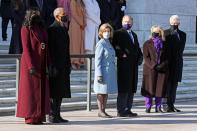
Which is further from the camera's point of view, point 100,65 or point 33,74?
point 100,65

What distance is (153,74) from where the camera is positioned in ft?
43.8

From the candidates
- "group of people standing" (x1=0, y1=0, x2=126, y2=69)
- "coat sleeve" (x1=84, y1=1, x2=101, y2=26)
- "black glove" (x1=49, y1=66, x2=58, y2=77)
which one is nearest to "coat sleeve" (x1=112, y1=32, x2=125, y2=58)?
"black glove" (x1=49, y1=66, x2=58, y2=77)

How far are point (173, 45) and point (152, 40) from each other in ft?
1.75

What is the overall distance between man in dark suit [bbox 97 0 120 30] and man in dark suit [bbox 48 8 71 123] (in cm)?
519

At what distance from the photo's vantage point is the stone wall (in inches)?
828

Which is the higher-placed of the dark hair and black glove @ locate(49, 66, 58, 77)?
the dark hair

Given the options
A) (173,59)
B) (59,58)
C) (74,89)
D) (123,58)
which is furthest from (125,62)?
(74,89)

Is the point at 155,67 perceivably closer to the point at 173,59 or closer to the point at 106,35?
the point at 173,59

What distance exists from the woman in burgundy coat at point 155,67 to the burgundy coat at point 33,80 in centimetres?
279

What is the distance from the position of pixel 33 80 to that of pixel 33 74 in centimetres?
13

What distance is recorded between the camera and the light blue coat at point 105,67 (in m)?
12.2

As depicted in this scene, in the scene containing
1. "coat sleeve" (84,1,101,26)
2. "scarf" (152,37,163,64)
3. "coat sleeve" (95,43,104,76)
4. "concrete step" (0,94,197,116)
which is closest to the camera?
"coat sleeve" (95,43,104,76)

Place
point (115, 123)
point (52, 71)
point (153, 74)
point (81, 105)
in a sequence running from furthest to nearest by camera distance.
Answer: point (81, 105)
point (153, 74)
point (115, 123)
point (52, 71)

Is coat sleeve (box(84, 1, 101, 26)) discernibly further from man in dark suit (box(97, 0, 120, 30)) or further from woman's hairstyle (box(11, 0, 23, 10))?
woman's hairstyle (box(11, 0, 23, 10))
